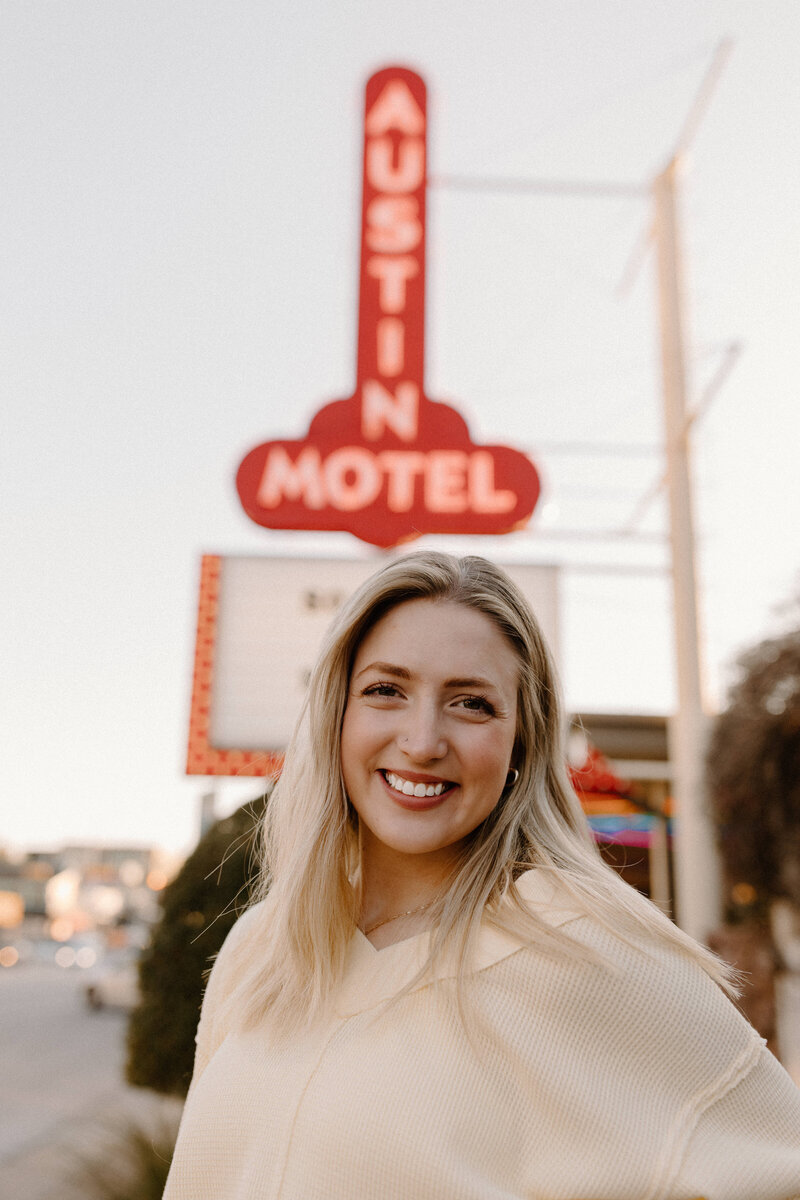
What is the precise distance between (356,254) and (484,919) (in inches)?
306

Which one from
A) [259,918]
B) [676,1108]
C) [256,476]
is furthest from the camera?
[256,476]

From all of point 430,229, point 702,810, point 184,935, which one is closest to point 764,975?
point 702,810

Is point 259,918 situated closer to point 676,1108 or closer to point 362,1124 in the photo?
point 362,1124

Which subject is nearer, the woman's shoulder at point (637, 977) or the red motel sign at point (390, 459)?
the woman's shoulder at point (637, 977)

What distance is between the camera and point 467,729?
6.54 feet

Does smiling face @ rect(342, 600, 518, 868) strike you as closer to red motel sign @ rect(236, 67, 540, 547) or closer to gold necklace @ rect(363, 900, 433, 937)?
gold necklace @ rect(363, 900, 433, 937)

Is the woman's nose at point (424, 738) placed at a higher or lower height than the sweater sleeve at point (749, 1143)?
higher

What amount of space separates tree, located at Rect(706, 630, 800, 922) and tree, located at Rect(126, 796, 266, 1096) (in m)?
5.04

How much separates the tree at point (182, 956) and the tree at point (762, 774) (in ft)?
16.5

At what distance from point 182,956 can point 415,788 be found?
3054 millimetres

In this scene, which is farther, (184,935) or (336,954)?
(184,935)

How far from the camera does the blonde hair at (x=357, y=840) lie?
1.91 meters

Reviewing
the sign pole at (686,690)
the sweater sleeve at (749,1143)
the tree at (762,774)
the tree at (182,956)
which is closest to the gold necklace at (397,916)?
the sweater sleeve at (749,1143)

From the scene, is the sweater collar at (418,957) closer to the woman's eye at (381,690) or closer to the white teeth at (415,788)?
the white teeth at (415,788)
